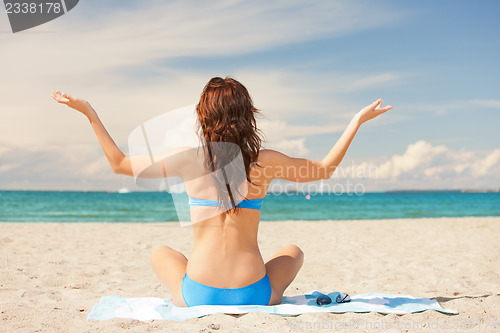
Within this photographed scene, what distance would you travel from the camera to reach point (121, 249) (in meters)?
7.67

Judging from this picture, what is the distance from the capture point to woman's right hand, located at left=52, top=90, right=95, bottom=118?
2.70m

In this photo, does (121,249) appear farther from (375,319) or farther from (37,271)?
(375,319)

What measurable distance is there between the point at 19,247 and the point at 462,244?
27.7 feet

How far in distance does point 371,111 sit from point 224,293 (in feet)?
5.91

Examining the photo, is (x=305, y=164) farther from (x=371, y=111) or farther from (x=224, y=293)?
(x=224, y=293)

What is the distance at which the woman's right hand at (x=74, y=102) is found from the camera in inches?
106

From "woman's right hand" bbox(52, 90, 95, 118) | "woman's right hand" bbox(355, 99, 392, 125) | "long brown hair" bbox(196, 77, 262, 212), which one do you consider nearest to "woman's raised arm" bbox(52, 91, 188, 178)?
"woman's right hand" bbox(52, 90, 95, 118)

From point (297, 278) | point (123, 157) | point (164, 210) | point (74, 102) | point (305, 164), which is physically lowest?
point (164, 210)

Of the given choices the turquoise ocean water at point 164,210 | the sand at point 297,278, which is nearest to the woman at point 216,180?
the sand at point 297,278

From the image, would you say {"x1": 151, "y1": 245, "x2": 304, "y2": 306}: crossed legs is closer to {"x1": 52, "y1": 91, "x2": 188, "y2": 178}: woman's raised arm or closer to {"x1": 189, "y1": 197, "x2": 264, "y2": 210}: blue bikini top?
{"x1": 189, "y1": 197, "x2": 264, "y2": 210}: blue bikini top

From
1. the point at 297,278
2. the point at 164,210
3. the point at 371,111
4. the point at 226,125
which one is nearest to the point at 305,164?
the point at 226,125

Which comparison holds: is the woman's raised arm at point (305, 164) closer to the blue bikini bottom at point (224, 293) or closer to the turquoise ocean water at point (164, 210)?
the blue bikini bottom at point (224, 293)

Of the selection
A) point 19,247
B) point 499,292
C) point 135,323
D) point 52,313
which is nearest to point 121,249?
point 19,247

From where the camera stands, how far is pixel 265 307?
3.21 m
